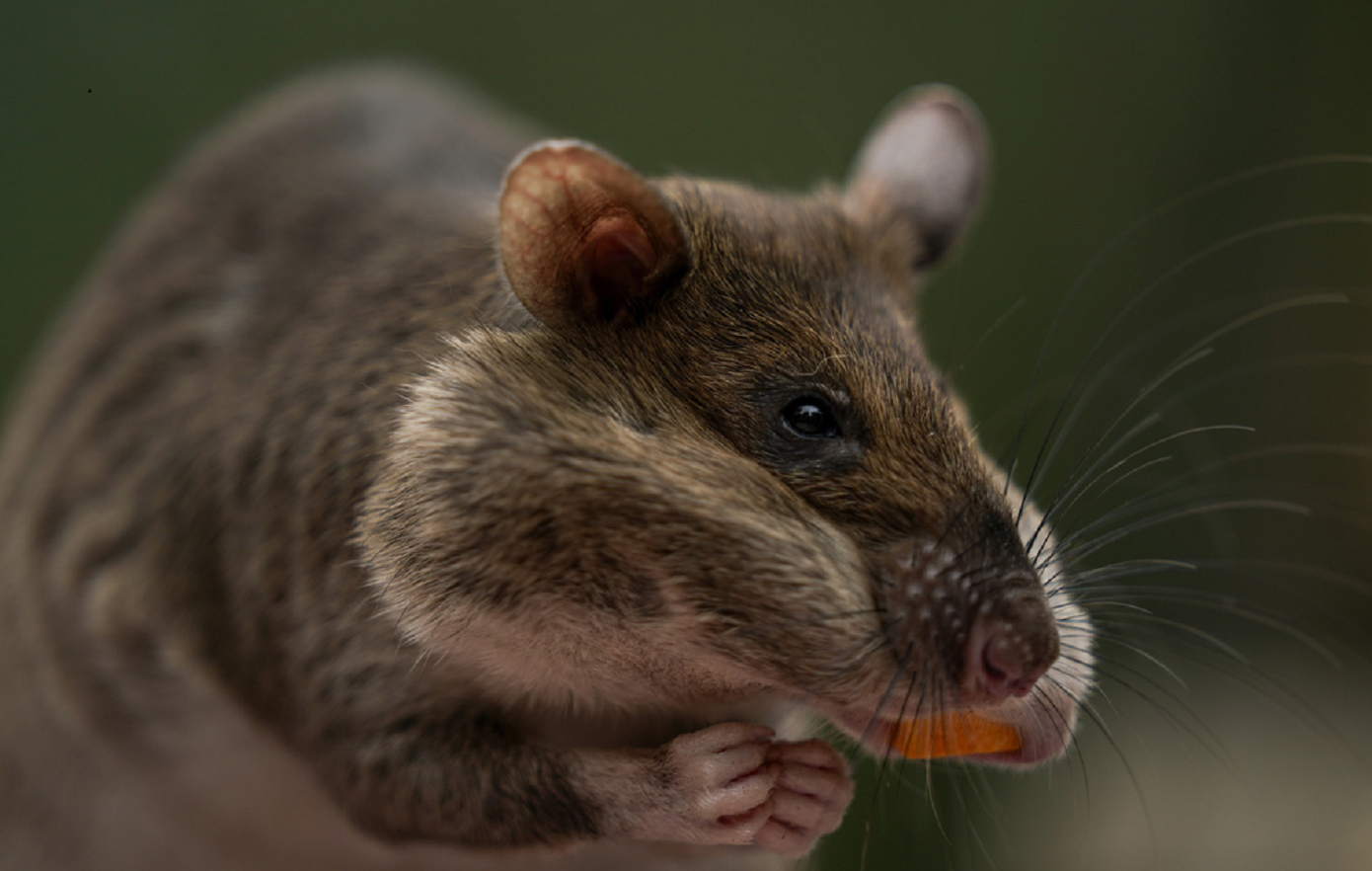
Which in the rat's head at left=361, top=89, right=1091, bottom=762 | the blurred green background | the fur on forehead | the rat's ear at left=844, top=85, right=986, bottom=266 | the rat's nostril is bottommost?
the rat's nostril

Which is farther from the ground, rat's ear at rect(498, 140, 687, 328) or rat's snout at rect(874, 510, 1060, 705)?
rat's ear at rect(498, 140, 687, 328)

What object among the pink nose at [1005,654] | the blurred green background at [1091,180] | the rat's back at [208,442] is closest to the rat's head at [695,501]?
the pink nose at [1005,654]

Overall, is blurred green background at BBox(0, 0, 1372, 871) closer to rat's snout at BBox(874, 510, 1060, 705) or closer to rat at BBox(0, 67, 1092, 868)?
rat at BBox(0, 67, 1092, 868)

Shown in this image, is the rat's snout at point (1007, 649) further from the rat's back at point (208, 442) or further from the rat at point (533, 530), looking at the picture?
the rat's back at point (208, 442)

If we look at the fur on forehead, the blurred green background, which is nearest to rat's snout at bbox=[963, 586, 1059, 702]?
the fur on forehead

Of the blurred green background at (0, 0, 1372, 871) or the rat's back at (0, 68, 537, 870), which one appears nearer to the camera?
the rat's back at (0, 68, 537, 870)

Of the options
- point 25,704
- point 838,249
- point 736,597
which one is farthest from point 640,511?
point 25,704

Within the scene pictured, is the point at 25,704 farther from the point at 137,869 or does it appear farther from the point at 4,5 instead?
the point at 4,5

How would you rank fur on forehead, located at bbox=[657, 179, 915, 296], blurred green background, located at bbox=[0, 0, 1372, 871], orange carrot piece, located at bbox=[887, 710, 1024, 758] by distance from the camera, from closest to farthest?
orange carrot piece, located at bbox=[887, 710, 1024, 758] → fur on forehead, located at bbox=[657, 179, 915, 296] → blurred green background, located at bbox=[0, 0, 1372, 871]
